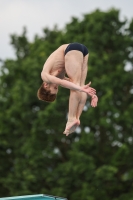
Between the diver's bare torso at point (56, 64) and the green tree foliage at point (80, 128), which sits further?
the green tree foliage at point (80, 128)

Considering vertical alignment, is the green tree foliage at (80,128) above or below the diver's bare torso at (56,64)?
above

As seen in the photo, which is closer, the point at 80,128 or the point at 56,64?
the point at 56,64

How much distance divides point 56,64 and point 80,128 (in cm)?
2194

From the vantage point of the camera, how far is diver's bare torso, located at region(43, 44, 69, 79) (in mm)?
9992

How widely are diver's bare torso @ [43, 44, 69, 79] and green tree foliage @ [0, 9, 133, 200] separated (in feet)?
65.7

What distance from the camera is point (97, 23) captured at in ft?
108

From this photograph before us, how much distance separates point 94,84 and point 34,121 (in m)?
3.27

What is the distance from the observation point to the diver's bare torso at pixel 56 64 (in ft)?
32.8

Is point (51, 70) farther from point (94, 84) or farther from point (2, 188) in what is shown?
point (2, 188)

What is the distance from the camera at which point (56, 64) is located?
1004 centimetres

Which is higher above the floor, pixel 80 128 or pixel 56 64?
pixel 80 128

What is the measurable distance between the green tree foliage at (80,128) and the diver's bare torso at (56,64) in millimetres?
20017

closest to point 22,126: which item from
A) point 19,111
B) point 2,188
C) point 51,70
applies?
point 19,111

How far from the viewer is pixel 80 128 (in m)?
31.9
